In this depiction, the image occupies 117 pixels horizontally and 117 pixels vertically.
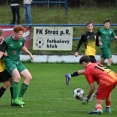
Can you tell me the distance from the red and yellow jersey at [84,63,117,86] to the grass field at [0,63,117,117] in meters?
0.63

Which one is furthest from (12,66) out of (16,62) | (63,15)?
(63,15)

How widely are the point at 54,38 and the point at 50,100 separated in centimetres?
986

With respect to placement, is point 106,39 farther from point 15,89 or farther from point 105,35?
point 15,89

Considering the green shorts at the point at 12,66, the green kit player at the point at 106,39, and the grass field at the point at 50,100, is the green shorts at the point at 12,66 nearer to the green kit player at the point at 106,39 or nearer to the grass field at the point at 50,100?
the grass field at the point at 50,100

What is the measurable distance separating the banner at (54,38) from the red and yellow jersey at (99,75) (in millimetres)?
11777

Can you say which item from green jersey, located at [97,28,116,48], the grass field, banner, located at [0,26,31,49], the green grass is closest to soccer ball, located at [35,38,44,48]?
banner, located at [0,26,31,49]

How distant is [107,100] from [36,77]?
6792mm

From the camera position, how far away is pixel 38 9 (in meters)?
27.9

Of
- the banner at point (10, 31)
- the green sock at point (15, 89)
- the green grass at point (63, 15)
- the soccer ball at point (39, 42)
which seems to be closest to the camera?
the green sock at point (15, 89)

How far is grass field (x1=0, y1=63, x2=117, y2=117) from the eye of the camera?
974 cm

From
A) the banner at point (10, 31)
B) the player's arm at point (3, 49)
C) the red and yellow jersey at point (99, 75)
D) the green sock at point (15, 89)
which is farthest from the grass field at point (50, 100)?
the banner at point (10, 31)

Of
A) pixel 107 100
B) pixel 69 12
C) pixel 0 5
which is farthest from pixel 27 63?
pixel 107 100

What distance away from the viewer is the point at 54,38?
21234 mm

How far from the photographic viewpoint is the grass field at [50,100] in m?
9.74
